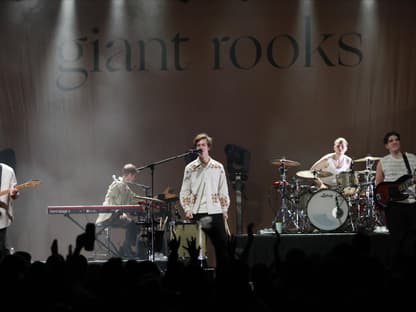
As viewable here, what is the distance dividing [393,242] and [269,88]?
14.3 ft

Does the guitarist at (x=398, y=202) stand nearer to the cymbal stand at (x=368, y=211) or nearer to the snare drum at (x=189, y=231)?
the cymbal stand at (x=368, y=211)

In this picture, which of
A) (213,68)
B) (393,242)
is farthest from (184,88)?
(393,242)

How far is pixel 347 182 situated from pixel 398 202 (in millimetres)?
1923

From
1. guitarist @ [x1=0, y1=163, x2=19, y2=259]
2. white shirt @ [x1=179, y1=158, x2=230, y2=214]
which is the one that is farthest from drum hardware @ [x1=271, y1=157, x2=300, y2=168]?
guitarist @ [x1=0, y1=163, x2=19, y2=259]

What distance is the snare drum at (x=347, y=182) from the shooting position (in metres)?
11.1

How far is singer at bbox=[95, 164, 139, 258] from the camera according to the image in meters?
11.6

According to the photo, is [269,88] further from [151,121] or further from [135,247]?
[135,247]

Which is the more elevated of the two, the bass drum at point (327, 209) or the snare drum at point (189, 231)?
the bass drum at point (327, 209)

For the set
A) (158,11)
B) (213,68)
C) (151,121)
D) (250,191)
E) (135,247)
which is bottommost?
(135,247)

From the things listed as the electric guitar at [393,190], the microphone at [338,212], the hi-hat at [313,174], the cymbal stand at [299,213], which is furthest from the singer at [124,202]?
the electric guitar at [393,190]

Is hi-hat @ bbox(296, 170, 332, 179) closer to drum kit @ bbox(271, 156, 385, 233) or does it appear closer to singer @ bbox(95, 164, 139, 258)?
drum kit @ bbox(271, 156, 385, 233)

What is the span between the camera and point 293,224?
11.8 meters

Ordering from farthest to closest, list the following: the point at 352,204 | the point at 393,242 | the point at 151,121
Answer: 1. the point at 151,121
2. the point at 352,204
3. the point at 393,242

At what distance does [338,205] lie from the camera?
1110cm
